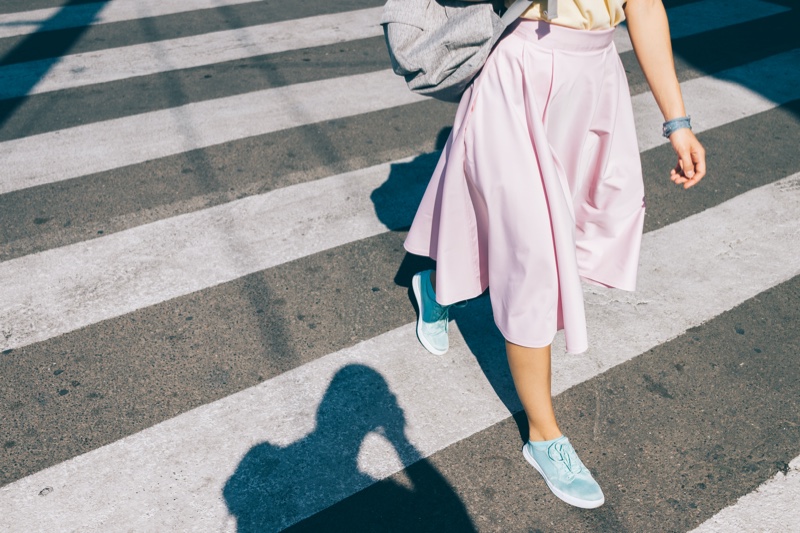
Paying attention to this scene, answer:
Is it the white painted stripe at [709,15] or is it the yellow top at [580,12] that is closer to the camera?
the yellow top at [580,12]

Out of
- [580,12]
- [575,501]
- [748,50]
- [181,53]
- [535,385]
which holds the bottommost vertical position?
[748,50]

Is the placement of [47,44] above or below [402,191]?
above

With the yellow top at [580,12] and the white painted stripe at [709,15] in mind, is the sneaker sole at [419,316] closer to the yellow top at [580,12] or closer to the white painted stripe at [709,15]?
the yellow top at [580,12]

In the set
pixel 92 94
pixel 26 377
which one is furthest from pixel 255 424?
pixel 92 94

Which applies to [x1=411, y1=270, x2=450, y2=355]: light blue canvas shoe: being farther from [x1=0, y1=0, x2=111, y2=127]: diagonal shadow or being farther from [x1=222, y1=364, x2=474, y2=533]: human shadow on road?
[x1=0, y1=0, x2=111, y2=127]: diagonal shadow

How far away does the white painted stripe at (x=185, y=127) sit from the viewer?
4164 millimetres

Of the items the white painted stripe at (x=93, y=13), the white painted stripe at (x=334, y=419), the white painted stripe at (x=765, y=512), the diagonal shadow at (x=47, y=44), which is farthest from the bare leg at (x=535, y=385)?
the white painted stripe at (x=93, y=13)

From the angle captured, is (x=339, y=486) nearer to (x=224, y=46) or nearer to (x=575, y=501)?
(x=575, y=501)

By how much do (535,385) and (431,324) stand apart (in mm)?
664

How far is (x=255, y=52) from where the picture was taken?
552 cm

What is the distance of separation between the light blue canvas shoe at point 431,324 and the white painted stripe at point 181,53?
308 centimetres

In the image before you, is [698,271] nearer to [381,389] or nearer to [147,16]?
[381,389]

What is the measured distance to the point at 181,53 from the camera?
216 inches

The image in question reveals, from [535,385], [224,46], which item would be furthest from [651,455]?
[224,46]
